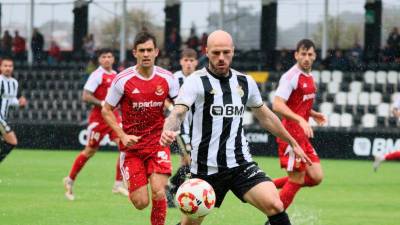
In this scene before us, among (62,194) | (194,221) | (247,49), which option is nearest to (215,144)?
(194,221)

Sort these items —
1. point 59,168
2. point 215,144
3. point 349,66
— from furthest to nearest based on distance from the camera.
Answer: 1. point 349,66
2. point 59,168
3. point 215,144

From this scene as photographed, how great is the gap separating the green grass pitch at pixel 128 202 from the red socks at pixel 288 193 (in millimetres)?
461

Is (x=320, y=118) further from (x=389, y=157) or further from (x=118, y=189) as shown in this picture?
(x=389, y=157)

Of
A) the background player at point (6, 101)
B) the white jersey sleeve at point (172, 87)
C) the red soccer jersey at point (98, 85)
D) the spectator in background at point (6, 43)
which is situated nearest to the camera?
the white jersey sleeve at point (172, 87)

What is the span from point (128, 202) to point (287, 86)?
10.8ft

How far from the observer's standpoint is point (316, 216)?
38.2ft

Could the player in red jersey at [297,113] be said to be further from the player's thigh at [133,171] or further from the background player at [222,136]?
the background player at [222,136]

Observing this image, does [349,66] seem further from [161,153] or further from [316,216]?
[161,153]

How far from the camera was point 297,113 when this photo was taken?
1101 centimetres

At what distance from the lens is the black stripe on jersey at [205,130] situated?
783cm

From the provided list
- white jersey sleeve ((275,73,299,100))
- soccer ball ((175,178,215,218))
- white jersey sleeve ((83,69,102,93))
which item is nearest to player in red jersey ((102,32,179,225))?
white jersey sleeve ((275,73,299,100))

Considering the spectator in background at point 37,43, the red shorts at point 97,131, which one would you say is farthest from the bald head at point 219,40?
the spectator in background at point 37,43

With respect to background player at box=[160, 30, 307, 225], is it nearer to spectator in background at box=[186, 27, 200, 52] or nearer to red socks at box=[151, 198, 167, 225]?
red socks at box=[151, 198, 167, 225]

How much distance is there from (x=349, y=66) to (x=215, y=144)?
21.3 meters
